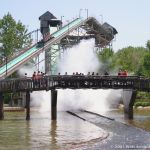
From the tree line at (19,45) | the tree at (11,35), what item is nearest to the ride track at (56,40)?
the tree line at (19,45)

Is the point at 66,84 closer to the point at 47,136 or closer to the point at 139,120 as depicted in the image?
the point at 139,120

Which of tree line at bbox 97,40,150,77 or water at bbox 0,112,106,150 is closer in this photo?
water at bbox 0,112,106,150

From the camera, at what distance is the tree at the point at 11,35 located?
10938 centimetres

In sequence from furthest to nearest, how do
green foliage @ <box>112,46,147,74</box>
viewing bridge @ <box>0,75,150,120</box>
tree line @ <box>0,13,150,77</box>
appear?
green foliage @ <box>112,46,147,74</box>
tree line @ <box>0,13,150,77</box>
viewing bridge @ <box>0,75,150,120</box>

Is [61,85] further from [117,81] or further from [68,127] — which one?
[68,127]

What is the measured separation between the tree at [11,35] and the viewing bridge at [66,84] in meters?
49.7

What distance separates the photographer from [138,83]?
61188 mm

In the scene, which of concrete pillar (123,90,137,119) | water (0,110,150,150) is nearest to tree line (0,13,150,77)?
concrete pillar (123,90,137,119)

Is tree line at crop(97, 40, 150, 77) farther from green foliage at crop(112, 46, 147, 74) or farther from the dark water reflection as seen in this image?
the dark water reflection

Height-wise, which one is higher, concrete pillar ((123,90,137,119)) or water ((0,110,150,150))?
concrete pillar ((123,90,137,119))

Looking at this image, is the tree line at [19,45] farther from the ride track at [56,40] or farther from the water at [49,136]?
the water at [49,136]

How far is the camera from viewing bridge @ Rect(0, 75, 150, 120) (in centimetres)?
5753

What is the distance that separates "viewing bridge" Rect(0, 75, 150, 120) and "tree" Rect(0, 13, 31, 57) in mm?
49728

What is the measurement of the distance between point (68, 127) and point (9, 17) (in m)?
70.9
